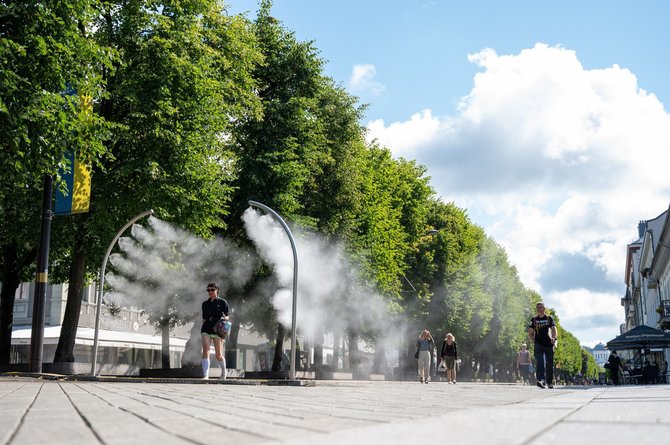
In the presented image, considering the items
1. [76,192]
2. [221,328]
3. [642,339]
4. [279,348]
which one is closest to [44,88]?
[76,192]

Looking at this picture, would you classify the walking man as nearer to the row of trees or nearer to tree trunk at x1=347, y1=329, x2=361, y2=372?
the row of trees

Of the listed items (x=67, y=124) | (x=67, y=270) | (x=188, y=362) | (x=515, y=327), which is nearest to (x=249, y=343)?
(x=515, y=327)

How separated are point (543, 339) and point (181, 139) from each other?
11338 millimetres

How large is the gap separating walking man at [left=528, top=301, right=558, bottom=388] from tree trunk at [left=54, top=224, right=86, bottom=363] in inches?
484

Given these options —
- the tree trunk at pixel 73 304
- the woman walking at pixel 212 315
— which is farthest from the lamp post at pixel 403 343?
the woman walking at pixel 212 315

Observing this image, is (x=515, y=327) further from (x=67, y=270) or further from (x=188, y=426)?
(x=188, y=426)

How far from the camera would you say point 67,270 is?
25594 mm

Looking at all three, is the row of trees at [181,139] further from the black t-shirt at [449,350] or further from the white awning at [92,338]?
the white awning at [92,338]

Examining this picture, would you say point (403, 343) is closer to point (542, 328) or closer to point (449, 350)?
point (449, 350)

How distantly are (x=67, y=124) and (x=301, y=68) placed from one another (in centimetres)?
1759

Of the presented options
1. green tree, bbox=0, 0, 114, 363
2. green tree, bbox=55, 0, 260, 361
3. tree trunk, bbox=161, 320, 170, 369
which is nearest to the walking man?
green tree, bbox=55, 0, 260, 361

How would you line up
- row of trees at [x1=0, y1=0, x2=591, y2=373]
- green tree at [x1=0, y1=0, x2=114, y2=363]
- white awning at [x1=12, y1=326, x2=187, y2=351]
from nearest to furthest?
green tree at [x1=0, y1=0, x2=114, y2=363], row of trees at [x1=0, y1=0, x2=591, y2=373], white awning at [x1=12, y1=326, x2=187, y2=351]

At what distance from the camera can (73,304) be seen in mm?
21922

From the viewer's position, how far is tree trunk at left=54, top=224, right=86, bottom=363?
21828 millimetres
